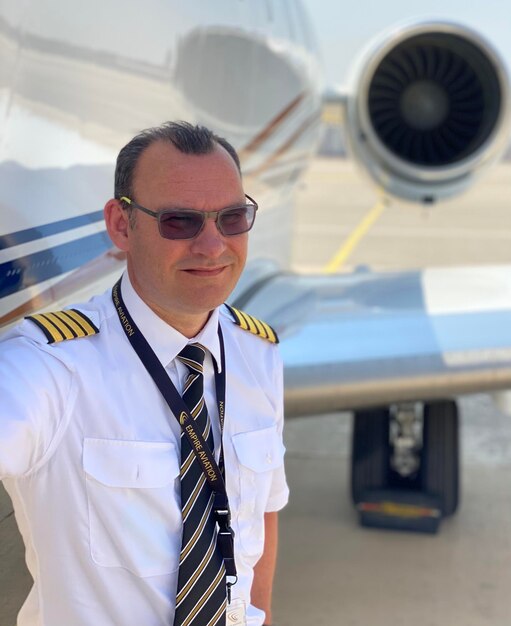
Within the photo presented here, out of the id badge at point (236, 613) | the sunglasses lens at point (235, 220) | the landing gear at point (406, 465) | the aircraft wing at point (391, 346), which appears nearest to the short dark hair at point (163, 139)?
the sunglasses lens at point (235, 220)

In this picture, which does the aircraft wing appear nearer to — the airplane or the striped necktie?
the airplane

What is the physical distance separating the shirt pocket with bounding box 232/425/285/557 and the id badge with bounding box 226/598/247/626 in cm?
10

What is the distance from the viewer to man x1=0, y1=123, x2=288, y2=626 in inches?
63.3

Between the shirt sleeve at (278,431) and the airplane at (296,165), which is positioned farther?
the airplane at (296,165)

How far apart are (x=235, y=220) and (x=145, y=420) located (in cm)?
40

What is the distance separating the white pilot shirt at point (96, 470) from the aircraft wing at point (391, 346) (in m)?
2.00

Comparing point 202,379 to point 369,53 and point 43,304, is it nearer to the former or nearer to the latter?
point 43,304

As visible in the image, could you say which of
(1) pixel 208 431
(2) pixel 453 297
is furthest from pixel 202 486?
(2) pixel 453 297

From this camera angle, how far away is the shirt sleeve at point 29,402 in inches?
57.9

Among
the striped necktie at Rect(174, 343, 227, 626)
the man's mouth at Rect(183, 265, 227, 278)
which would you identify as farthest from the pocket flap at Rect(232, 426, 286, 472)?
the man's mouth at Rect(183, 265, 227, 278)

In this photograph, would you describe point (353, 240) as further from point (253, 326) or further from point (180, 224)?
point (180, 224)

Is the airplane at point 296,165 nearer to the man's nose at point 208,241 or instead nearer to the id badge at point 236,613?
the man's nose at point 208,241

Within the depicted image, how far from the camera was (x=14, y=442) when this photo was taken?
147 centimetres

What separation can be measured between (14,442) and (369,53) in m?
5.50
